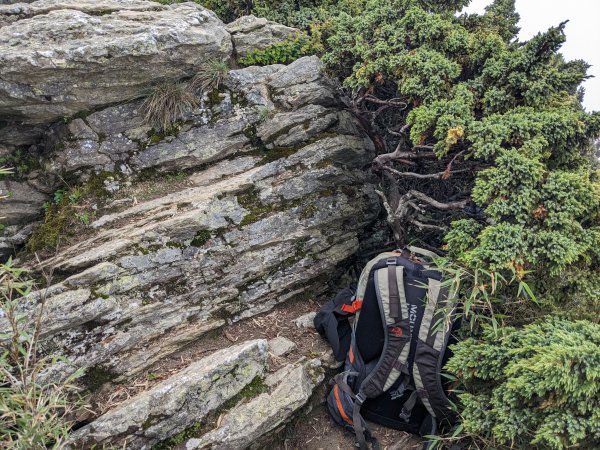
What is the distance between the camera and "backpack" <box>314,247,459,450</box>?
452 cm

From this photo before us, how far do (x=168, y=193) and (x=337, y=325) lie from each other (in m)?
3.20

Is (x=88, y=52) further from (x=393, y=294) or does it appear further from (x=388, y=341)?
(x=388, y=341)

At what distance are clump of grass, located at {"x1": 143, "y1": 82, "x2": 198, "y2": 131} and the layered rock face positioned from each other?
0.11 meters

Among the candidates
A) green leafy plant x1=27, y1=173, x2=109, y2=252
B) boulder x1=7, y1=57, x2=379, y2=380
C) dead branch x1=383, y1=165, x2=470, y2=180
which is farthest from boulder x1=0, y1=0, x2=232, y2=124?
dead branch x1=383, y1=165, x2=470, y2=180

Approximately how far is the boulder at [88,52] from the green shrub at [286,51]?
2.54 ft

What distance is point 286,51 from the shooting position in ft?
23.5

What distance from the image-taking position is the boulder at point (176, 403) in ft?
13.8

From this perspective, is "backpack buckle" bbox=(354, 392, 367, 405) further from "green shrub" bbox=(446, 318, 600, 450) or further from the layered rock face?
"green shrub" bbox=(446, 318, 600, 450)

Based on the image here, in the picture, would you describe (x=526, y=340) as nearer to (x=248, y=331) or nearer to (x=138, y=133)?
(x=248, y=331)

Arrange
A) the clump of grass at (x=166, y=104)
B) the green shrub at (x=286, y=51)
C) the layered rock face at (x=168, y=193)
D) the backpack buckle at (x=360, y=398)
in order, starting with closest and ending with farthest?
the layered rock face at (x=168, y=193)
the backpack buckle at (x=360, y=398)
the clump of grass at (x=166, y=104)
the green shrub at (x=286, y=51)

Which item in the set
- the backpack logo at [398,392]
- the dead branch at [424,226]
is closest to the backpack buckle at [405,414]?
the backpack logo at [398,392]

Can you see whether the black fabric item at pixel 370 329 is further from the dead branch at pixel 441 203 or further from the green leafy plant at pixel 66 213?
the green leafy plant at pixel 66 213

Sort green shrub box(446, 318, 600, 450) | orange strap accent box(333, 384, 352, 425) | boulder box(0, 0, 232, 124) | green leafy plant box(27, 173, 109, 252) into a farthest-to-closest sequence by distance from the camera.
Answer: green leafy plant box(27, 173, 109, 252)
boulder box(0, 0, 232, 124)
orange strap accent box(333, 384, 352, 425)
green shrub box(446, 318, 600, 450)

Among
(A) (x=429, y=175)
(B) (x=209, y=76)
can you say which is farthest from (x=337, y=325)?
(B) (x=209, y=76)
